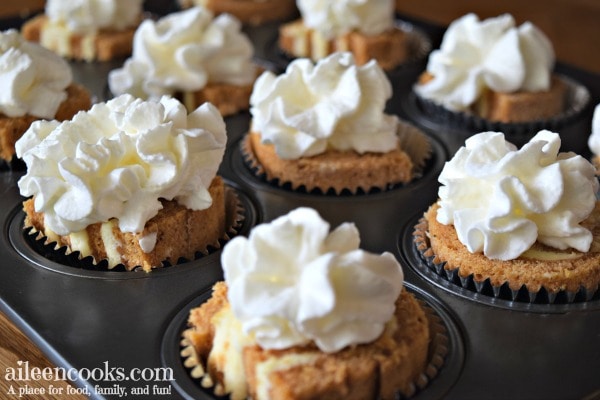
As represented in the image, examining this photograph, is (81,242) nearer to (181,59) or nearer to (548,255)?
(181,59)

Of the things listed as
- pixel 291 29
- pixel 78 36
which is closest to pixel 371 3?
pixel 291 29

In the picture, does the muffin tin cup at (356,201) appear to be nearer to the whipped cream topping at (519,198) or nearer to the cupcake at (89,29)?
the whipped cream topping at (519,198)

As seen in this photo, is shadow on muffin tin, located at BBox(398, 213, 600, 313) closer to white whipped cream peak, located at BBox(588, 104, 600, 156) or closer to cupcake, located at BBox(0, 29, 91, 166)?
white whipped cream peak, located at BBox(588, 104, 600, 156)

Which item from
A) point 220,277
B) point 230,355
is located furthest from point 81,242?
point 230,355

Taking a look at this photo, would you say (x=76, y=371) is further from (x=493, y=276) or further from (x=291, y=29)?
(x=291, y=29)

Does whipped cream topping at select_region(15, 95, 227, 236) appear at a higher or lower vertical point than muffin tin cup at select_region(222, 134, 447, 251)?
higher

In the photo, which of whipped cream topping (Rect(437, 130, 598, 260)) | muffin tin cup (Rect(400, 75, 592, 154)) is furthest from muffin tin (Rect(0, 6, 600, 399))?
muffin tin cup (Rect(400, 75, 592, 154))
